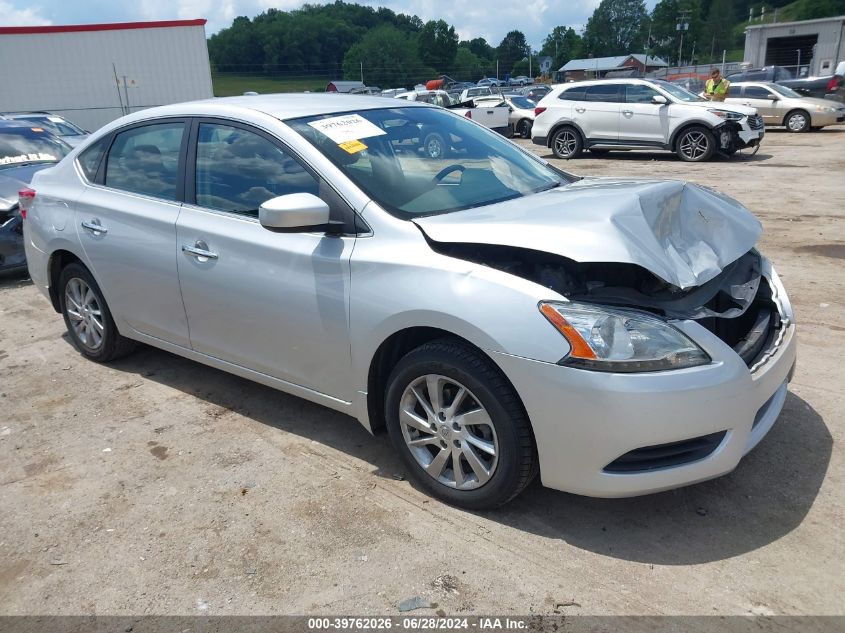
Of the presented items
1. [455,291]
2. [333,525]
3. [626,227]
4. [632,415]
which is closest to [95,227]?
[333,525]

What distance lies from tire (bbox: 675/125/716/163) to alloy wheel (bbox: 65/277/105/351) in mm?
12899

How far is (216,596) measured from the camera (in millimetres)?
2619

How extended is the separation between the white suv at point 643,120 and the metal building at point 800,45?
111 feet

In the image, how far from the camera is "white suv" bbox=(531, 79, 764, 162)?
14.3m

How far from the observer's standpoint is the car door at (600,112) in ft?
49.5

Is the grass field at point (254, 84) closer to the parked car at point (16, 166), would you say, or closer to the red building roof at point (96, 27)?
the red building roof at point (96, 27)

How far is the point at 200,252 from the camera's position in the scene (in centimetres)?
370

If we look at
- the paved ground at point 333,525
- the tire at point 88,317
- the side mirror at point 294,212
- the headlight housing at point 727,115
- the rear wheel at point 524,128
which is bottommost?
the paved ground at point 333,525

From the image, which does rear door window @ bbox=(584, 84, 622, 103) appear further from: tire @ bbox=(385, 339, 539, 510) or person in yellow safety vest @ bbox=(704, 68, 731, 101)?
tire @ bbox=(385, 339, 539, 510)

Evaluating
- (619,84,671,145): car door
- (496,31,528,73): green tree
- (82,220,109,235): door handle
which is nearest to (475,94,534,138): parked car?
(619,84,671,145): car door

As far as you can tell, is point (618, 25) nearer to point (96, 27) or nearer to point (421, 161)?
point (96, 27)

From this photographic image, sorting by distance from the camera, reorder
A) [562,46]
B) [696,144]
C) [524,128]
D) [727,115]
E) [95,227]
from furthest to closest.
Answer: [562,46], [524,128], [696,144], [727,115], [95,227]

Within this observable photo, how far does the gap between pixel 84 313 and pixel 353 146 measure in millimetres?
2544

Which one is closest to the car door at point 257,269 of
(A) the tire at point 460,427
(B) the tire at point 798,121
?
(A) the tire at point 460,427
